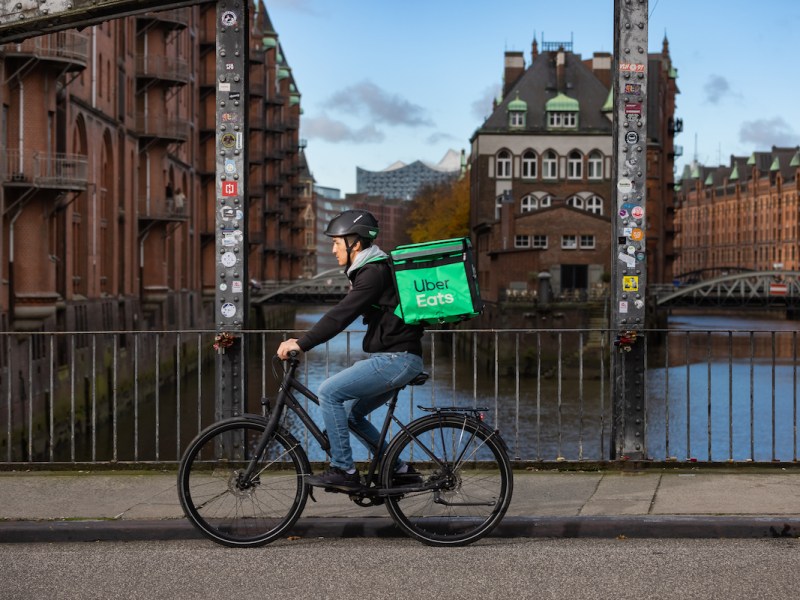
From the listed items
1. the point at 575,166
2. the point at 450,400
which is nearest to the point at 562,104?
the point at 575,166

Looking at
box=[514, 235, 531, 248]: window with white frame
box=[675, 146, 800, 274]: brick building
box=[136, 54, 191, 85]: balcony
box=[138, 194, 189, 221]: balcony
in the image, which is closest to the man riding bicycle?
box=[138, 194, 189, 221]: balcony

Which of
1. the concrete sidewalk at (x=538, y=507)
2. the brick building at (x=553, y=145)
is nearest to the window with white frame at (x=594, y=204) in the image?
the brick building at (x=553, y=145)

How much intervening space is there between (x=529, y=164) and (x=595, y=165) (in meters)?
4.68

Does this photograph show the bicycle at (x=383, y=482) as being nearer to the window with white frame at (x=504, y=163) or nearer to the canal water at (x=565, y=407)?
the canal water at (x=565, y=407)

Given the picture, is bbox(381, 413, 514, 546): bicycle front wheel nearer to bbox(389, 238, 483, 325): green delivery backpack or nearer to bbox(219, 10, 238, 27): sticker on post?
bbox(389, 238, 483, 325): green delivery backpack

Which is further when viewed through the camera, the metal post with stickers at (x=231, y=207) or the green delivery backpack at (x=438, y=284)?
the metal post with stickers at (x=231, y=207)

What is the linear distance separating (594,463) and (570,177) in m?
83.5

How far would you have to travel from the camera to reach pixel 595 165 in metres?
91.8

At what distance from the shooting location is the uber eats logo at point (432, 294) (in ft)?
22.7

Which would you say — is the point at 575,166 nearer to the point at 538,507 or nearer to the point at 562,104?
the point at 562,104

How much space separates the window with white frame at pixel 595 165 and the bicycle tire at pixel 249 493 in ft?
282

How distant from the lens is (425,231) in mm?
114188

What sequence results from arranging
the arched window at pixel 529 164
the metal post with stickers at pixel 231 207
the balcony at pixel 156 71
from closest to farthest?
the metal post with stickers at pixel 231 207, the balcony at pixel 156 71, the arched window at pixel 529 164

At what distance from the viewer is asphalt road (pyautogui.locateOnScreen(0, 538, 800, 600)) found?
607cm
